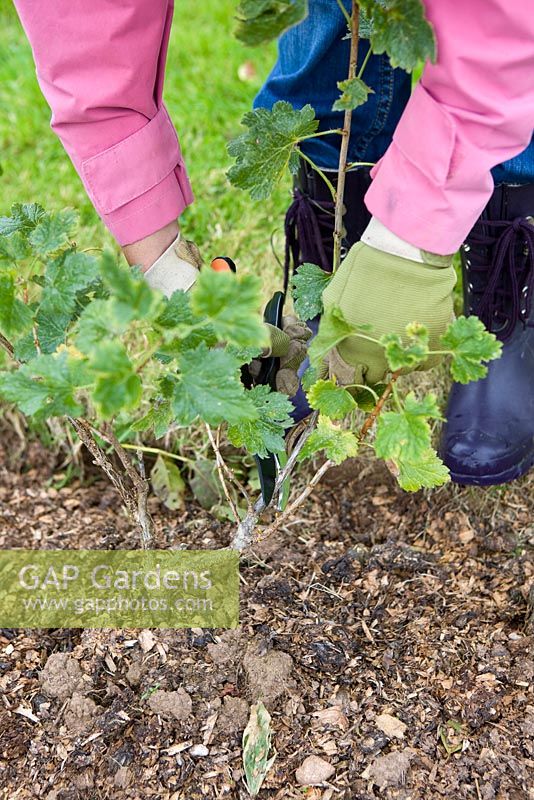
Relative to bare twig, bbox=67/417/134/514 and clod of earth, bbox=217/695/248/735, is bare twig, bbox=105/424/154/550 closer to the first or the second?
bare twig, bbox=67/417/134/514

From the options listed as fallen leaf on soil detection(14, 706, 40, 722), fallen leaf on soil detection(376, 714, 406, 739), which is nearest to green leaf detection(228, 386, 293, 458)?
fallen leaf on soil detection(376, 714, 406, 739)

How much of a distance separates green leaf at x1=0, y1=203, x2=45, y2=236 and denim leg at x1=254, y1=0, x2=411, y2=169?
2.74ft

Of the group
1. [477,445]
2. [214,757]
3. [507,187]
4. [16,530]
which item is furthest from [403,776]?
[507,187]

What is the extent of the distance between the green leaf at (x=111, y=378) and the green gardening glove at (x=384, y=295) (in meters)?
0.43

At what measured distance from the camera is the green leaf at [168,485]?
194 cm

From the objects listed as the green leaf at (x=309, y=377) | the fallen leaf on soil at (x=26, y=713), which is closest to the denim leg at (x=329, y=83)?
the green leaf at (x=309, y=377)

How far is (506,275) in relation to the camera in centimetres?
189

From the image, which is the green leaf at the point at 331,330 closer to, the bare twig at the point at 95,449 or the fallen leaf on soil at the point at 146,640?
the bare twig at the point at 95,449

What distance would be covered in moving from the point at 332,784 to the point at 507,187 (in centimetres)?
129

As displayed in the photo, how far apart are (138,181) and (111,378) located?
0.67 metres

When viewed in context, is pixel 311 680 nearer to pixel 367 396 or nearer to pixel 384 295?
pixel 367 396

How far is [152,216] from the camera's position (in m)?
1.54

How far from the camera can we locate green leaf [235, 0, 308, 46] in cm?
101

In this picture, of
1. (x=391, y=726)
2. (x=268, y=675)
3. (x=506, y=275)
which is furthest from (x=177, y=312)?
(x=506, y=275)
